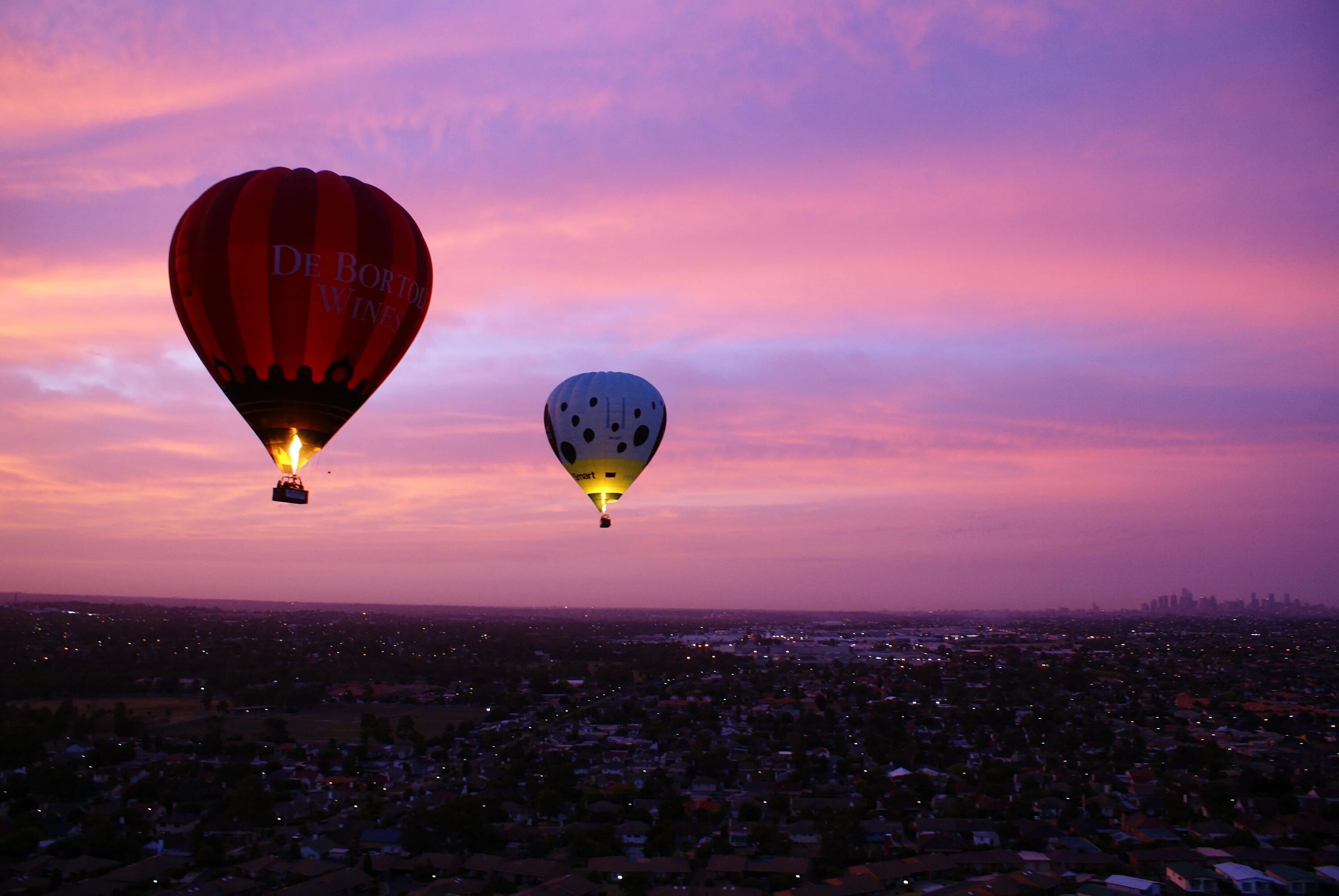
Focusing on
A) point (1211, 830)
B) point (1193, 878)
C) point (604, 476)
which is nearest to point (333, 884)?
point (604, 476)

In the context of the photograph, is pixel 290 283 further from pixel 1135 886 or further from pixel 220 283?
pixel 1135 886

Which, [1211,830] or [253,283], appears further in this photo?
[1211,830]

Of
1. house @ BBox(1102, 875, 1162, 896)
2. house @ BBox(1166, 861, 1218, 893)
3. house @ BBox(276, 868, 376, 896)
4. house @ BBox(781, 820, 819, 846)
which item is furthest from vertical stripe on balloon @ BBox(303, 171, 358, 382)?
house @ BBox(1166, 861, 1218, 893)

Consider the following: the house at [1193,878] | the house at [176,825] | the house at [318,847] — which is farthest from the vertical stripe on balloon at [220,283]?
the house at [1193,878]

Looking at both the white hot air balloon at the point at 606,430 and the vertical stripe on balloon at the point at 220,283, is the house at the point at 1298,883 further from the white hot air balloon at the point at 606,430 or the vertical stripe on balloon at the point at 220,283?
the vertical stripe on balloon at the point at 220,283

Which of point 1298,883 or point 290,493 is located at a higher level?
point 290,493

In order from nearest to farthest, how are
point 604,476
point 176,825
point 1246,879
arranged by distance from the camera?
point 1246,879 < point 604,476 < point 176,825
